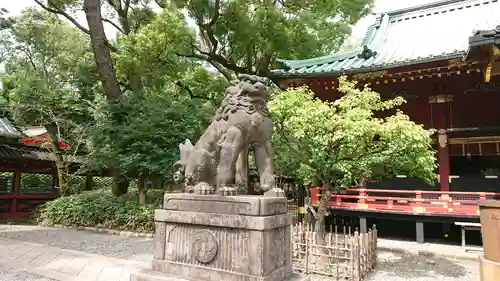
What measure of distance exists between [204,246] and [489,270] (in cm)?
373

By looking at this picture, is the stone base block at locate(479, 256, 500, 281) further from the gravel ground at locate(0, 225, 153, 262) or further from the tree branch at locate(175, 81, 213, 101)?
the tree branch at locate(175, 81, 213, 101)

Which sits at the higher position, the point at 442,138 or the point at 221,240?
the point at 442,138

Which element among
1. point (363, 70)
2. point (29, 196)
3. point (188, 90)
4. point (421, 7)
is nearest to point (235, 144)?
point (363, 70)

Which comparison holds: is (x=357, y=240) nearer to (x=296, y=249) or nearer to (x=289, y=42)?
(x=296, y=249)

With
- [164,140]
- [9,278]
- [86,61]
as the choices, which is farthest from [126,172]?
[86,61]

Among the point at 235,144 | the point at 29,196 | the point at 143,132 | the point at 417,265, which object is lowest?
the point at 417,265

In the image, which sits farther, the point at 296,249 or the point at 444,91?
the point at 444,91

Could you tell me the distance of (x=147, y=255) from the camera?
7.57 metres

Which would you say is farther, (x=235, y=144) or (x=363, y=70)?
(x=363, y=70)

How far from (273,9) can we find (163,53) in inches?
177

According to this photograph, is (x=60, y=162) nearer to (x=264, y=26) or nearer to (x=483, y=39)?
(x=264, y=26)

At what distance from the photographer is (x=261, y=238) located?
12.2 feet

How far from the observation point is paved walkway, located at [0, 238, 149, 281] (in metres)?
5.72

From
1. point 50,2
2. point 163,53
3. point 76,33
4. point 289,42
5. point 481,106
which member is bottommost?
point 481,106
